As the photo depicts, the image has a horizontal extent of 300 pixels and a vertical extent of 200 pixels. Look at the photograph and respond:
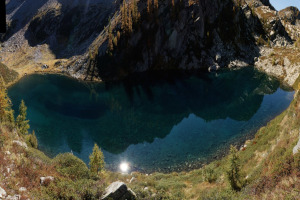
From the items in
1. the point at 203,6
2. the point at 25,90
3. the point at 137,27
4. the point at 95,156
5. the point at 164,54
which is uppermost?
the point at 203,6

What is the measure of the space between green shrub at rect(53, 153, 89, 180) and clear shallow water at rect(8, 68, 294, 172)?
19.9m

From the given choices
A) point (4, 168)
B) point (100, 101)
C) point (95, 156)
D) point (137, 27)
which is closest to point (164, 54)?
point (137, 27)

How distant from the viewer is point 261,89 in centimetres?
8425

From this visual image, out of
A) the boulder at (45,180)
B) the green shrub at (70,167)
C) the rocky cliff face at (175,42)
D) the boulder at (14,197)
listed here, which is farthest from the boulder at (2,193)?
the rocky cliff face at (175,42)

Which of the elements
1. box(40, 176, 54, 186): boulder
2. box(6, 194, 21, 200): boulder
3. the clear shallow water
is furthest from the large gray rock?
the clear shallow water

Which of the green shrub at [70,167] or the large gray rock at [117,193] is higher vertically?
the large gray rock at [117,193]

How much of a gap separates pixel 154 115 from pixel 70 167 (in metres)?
44.7

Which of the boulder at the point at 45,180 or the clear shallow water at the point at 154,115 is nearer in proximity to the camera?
the boulder at the point at 45,180

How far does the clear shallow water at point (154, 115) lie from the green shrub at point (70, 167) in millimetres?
19867

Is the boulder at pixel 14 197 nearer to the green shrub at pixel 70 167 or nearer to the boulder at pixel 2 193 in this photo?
the boulder at pixel 2 193

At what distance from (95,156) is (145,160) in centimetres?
1440

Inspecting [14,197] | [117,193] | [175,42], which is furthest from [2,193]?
[175,42]

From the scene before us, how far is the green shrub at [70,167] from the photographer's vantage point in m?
22.6

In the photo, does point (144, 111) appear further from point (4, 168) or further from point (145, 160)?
point (4, 168)
